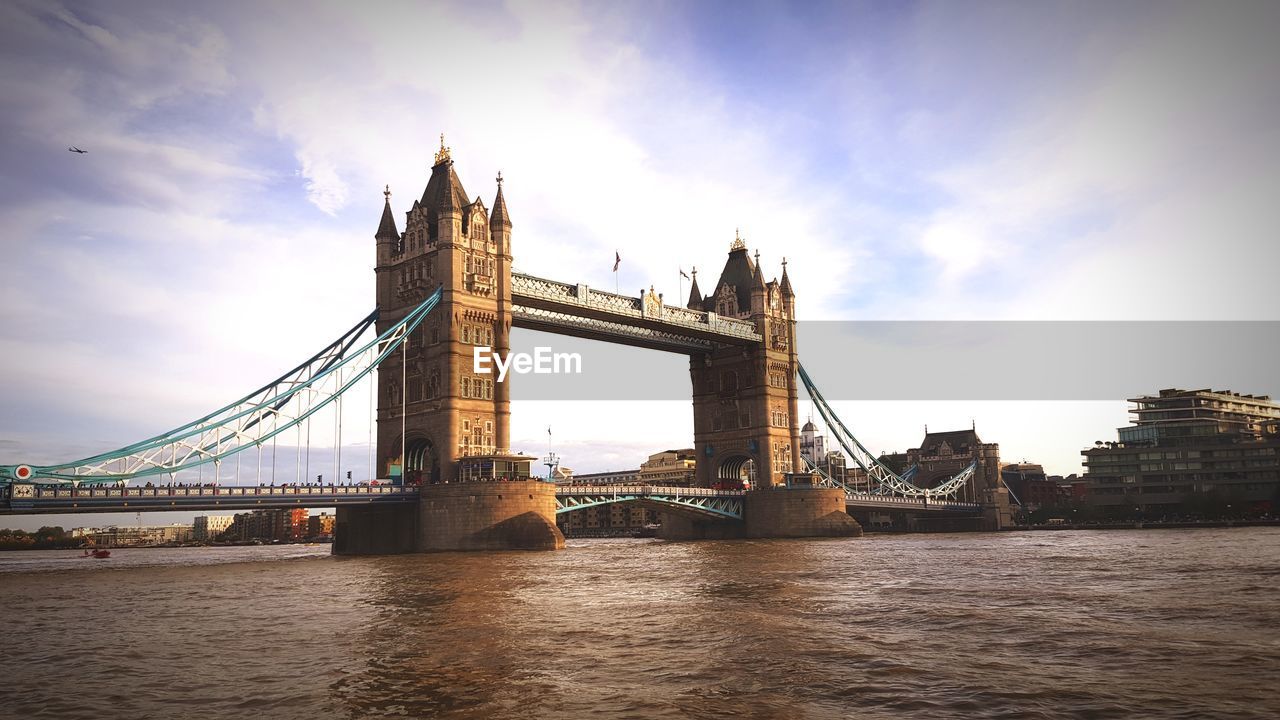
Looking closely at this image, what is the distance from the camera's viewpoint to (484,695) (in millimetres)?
17219

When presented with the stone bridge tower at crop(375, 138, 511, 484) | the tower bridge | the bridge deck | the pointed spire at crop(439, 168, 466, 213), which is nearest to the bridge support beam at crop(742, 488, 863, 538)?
the tower bridge

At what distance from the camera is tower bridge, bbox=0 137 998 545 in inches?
→ 2441

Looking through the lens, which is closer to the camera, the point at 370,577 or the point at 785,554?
the point at 370,577

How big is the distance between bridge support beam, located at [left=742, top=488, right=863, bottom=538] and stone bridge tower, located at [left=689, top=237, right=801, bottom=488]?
6.39 meters

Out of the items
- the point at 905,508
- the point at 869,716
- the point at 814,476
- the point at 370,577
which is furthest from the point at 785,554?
the point at 905,508

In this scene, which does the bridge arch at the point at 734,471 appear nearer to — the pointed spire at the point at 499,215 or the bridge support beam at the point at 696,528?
the bridge support beam at the point at 696,528

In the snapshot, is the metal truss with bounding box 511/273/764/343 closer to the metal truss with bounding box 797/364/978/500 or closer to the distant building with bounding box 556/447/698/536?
the metal truss with bounding box 797/364/978/500

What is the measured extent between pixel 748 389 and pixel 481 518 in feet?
157

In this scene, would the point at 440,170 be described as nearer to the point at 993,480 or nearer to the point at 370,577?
the point at 370,577

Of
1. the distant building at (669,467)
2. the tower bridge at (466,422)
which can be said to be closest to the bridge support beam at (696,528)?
the tower bridge at (466,422)

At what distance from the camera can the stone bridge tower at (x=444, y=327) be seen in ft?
244

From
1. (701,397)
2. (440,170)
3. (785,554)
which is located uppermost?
(440,170)

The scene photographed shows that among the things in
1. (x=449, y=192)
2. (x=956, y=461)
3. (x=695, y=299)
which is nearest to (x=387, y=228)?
(x=449, y=192)

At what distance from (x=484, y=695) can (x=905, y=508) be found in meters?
109
